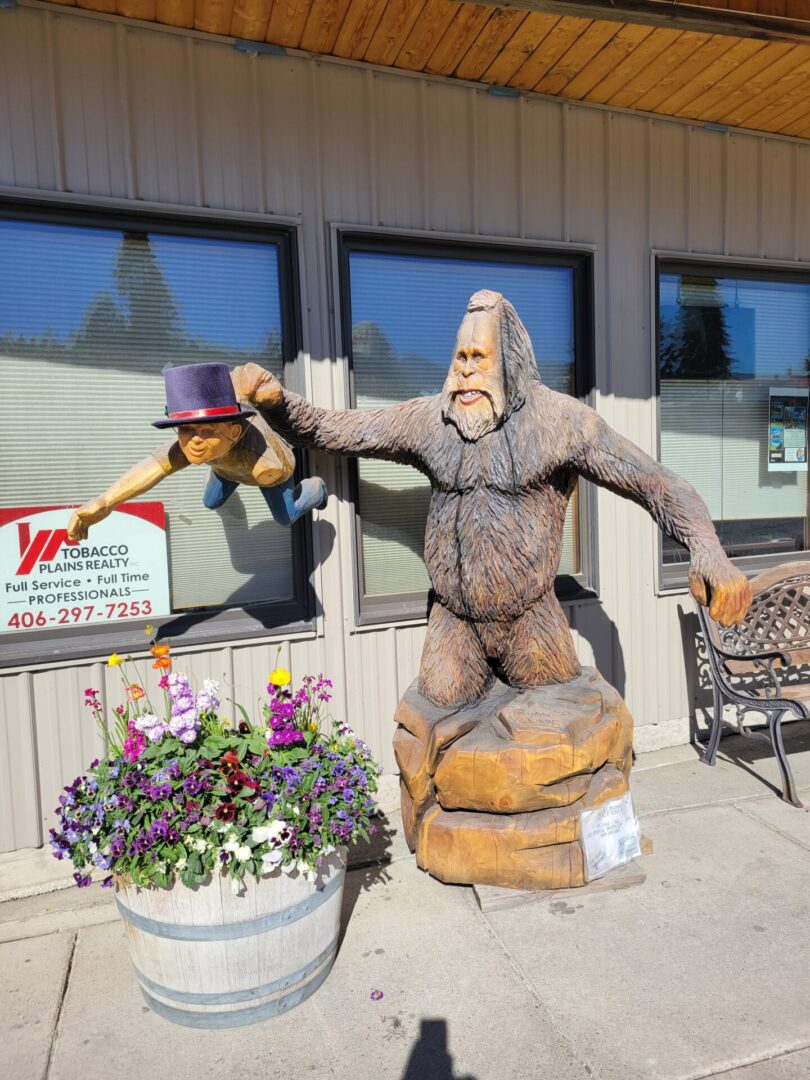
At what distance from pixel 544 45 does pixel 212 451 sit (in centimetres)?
219

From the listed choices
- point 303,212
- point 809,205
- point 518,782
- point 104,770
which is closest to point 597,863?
point 518,782

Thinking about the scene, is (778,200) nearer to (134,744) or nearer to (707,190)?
(707,190)

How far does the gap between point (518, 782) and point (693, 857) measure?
89 cm

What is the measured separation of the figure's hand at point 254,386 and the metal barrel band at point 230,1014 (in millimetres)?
1718

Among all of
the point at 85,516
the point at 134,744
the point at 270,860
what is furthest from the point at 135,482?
the point at 270,860

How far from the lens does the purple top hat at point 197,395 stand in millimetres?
2048

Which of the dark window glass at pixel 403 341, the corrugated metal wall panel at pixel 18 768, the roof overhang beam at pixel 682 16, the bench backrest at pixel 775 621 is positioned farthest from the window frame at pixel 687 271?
the corrugated metal wall panel at pixel 18 768

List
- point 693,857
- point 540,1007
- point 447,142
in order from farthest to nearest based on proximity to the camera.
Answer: point 447,142, point 693,857, point 540,1007

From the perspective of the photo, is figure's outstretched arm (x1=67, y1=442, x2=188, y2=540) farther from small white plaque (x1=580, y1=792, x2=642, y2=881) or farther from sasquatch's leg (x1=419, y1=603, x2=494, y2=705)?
small white plaque (x1=580, y1=792, x2=642, y2=881)

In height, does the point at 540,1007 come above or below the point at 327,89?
below

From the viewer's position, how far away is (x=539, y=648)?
2.48 meters

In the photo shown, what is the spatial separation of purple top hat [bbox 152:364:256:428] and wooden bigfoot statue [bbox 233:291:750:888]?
21 cm

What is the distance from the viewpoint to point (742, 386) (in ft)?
12.8

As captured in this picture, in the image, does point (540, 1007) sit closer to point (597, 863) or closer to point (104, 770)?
point (597, 863)
